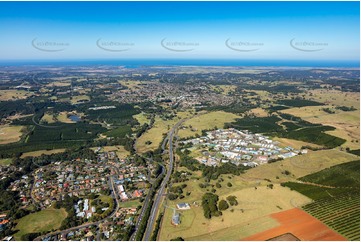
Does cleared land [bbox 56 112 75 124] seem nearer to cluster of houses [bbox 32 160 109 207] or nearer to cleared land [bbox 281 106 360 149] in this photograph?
cluster of houses [bbox 32 160 109 207]

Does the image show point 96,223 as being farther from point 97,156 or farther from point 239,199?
point 97,156

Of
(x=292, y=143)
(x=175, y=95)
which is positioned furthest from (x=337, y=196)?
(x=175, y=95)

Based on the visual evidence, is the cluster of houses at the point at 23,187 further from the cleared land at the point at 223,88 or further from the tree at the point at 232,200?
the cleared land at the point at 223,88

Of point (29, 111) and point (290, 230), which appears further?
point (29, 111)

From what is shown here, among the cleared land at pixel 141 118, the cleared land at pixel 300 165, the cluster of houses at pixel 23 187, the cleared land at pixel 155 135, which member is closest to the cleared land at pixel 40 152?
the cluster of houses at pixel 23 187

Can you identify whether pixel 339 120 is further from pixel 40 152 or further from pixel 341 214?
pixel 40 152

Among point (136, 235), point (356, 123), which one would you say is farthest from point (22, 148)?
point (356, 123)
